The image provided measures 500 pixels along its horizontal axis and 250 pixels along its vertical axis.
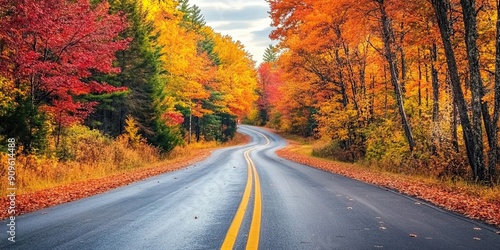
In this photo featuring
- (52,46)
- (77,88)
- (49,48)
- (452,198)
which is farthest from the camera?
(77,88)

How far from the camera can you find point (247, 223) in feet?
18.9

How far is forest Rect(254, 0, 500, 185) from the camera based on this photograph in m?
11.3

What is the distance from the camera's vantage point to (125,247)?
14.6ft

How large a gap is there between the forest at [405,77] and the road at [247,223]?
5.35 m

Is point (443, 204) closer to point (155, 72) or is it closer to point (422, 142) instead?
point (422, 142)

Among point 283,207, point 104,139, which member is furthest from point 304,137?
point 283,207

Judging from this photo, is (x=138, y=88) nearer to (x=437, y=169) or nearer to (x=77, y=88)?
(x=77, y=88)

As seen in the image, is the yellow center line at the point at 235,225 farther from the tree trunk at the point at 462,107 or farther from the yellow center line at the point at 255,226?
the tree trunk at the point at 462,107

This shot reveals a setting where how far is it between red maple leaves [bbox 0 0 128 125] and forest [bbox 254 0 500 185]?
1068 centimetres

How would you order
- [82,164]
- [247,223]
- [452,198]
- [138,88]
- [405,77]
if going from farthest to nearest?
1. [138,88]
2. [405,77]
3. [82,164]
4. [452,198]
5. [247,223]

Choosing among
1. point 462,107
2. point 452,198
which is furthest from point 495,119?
point 452,198

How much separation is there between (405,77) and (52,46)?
1760 centimetres

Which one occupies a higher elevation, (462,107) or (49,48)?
(49,48)

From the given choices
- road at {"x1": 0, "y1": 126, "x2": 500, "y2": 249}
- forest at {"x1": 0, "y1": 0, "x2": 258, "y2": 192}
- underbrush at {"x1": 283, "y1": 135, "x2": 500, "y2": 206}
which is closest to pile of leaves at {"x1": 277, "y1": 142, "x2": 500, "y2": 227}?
underbrush at {"x1": 283, "y1": 135, "x2": 500, "y2": 206}
